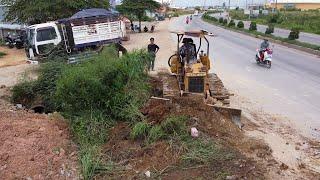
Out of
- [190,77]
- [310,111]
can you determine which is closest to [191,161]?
[190,77]

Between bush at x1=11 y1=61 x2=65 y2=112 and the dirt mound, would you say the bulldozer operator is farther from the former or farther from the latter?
the dirt mound

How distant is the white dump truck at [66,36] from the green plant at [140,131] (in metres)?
14.5

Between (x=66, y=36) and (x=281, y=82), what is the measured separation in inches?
485

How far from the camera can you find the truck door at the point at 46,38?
23.6 meters

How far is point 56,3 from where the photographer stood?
105 feet

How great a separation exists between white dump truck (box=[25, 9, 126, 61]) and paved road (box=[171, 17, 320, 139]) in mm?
6859

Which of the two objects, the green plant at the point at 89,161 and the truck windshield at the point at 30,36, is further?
the truck windshield at the point at 30,36

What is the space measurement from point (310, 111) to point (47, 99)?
7739mm

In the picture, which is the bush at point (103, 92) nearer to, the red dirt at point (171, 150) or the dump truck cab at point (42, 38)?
the red dirt at point (171, 150)

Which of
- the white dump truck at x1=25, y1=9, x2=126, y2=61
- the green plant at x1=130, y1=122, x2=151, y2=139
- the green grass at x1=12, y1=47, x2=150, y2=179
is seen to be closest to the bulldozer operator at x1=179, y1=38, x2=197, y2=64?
the green grass at x1=12, y1=47, x2=150, y2=179

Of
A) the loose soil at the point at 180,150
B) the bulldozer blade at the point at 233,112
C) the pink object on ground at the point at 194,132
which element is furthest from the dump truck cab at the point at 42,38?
the pink object on ground at the point at 194,132

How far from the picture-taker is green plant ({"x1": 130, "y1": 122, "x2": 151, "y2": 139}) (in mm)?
9047

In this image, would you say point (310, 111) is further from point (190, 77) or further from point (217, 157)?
point (217, 157)

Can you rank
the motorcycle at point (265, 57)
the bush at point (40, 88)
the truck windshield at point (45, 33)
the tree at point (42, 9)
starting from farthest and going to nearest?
the tree at point (42, 9) → the truck windshield at point (45, 33) → the motorcycle at point (265, 57) → the bush at point (40, 88)
